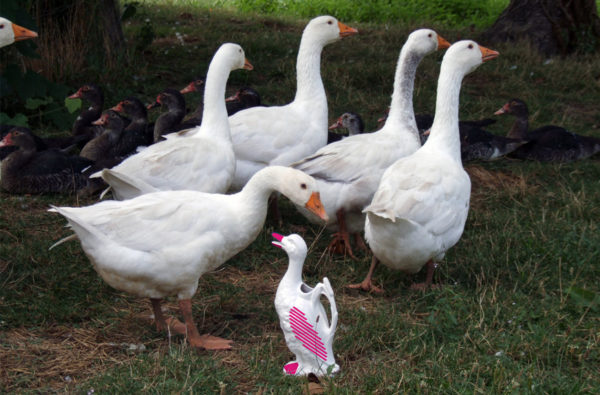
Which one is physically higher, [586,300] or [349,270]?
[586,300]

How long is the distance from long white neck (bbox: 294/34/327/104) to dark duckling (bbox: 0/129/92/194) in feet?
7.03

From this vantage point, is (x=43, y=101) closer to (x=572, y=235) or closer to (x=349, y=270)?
(x=349, y=270)

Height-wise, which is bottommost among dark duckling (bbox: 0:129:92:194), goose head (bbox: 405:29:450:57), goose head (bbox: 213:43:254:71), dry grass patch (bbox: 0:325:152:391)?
dark duckling (bbox: 0:129:92:194)

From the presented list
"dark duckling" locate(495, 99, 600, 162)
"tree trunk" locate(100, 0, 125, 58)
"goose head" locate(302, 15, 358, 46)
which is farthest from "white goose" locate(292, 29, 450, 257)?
"tree trunk" locate(100, 0, 125, 58)

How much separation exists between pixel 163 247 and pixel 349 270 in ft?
5.69

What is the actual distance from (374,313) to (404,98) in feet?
7.67

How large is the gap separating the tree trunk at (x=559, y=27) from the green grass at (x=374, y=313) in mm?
4690

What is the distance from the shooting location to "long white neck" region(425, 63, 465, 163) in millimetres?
5488

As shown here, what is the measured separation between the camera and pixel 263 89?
→ 971 centimetres

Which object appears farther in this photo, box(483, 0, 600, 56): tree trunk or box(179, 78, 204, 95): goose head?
box(483, 0, 600, 56): tree trunk

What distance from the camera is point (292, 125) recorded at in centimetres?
649

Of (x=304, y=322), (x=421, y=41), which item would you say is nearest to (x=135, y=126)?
(x=421, y=41)

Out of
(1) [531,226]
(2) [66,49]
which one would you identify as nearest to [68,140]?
(2) [66,49]

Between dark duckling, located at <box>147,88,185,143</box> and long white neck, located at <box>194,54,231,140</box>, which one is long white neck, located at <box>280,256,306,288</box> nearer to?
long white neck, located at <box>194,54,231,140</box>
